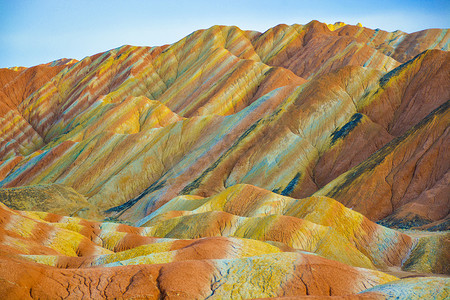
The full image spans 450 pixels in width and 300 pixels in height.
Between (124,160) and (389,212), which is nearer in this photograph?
(389,212)

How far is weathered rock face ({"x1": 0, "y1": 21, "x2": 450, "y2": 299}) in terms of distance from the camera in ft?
63.9

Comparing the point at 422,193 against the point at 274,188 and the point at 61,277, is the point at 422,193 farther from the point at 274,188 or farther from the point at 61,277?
the point at 61,277

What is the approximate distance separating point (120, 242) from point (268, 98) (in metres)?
46.5

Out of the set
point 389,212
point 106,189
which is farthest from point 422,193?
point 106,189

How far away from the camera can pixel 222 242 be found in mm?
25984

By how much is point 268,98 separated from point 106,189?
29130 millimetres

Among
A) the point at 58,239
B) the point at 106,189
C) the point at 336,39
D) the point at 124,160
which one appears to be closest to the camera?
the point at 58,239

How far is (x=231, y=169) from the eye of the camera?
214 feet

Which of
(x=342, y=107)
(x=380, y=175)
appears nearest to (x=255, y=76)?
(x=342, y=107)

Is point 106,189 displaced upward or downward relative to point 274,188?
downward

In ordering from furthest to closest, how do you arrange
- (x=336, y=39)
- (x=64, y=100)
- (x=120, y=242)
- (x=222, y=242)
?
(x=64, y=100)
(x=336, y=39)
(x=120, y=242)
(x=222, y=242)

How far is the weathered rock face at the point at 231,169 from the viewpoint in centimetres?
1948

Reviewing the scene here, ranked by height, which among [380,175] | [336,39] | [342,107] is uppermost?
[336,39]

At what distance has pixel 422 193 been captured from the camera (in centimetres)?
4634
